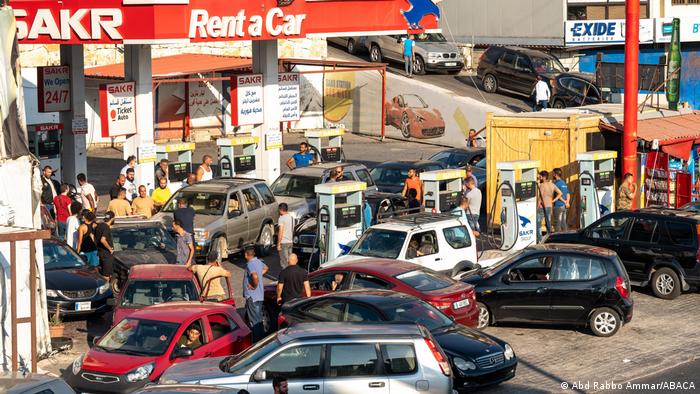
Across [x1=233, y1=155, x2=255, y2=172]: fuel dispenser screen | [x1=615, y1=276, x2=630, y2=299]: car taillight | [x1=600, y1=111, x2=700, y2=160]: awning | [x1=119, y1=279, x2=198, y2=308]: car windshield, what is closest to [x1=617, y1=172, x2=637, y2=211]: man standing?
[x1=600, y1=111, x2=700, y2=160]: awning

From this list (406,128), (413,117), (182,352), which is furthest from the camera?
(406,128)

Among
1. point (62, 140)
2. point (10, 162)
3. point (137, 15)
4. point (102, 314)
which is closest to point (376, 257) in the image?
point (102, 314)

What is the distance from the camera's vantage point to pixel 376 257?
67.4 feet

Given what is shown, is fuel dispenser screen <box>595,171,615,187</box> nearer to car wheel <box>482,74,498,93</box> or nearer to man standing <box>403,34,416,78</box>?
car wheel <box>482,74,498,93</box>

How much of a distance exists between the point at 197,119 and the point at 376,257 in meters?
23.1

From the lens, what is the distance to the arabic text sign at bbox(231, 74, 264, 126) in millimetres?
29438

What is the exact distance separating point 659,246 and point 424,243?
437 cm

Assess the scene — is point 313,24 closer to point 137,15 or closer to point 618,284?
point 137,15

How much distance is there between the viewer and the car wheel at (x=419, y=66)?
47.0 metres

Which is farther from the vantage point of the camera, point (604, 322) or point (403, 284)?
point (604, 322)

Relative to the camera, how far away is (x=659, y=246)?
845 inches

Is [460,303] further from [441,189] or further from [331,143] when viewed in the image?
[331,143]

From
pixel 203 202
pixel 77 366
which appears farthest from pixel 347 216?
pixel 77 366

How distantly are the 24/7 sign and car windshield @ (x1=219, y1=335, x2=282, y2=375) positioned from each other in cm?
1583
